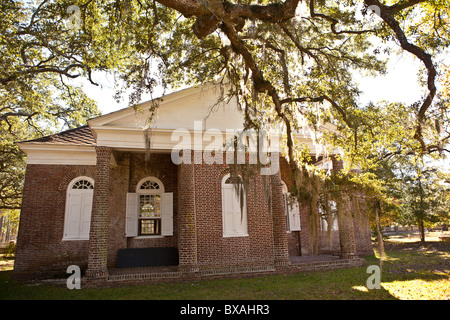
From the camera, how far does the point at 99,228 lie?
30.4ft

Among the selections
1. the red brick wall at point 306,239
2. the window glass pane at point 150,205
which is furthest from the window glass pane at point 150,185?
the red brick wall at point 306,239

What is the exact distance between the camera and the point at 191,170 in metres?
10.5

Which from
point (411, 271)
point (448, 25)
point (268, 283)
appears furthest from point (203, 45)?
point (411, 271)

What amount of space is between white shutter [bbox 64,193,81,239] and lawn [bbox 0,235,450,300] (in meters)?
2.51

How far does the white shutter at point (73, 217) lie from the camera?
12139 mm

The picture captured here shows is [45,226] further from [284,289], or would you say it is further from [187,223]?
[284,289]

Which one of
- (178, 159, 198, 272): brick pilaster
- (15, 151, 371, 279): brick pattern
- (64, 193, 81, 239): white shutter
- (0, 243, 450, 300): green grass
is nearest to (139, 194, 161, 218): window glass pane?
(15, 151, 371, 279): brick pattern

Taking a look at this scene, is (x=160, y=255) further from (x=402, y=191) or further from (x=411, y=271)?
(x=402, y=191)

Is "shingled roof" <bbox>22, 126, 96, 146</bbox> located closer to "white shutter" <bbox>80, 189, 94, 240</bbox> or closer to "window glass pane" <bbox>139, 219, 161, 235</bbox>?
"white shutter" <bbox>80, 189, 94, 240</bbox>

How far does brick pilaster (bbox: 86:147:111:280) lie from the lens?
9.00 meters

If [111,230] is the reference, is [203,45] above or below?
above

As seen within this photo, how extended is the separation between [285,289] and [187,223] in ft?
12.5

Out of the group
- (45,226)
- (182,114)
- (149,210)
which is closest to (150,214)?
(149,210)
